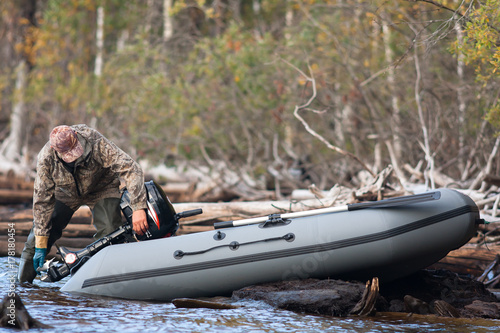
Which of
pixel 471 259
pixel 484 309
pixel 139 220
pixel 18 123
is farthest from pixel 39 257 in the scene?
pixel 18 123

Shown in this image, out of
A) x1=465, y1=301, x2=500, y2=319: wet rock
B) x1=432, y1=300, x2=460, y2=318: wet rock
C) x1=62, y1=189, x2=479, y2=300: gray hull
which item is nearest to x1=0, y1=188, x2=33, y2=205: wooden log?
x1=62, y1=189, x2=479, y2=300: gray hull

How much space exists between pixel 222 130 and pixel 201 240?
6.70m

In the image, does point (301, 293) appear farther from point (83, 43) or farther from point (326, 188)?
point (83, 43)

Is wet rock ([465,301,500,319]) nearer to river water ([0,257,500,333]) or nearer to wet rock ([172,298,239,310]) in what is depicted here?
river water ([0,257,500,333])

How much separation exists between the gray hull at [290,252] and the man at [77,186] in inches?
12.9

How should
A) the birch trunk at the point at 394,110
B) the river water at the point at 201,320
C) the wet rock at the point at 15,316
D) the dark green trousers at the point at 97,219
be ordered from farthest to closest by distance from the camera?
1. the birch trunk at the point at 394,110
2. the dark green trousers at the point at 97,219
3. the river water at the point at 201,320
4. the wet rock at the point at 15,316

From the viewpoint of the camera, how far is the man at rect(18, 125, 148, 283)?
4375 mm

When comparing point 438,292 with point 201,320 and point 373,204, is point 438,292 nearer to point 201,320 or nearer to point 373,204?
point 373,204

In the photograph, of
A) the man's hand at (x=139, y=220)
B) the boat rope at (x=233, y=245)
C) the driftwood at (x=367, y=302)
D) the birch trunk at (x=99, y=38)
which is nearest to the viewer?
the driftwood at (x=367, y=302)

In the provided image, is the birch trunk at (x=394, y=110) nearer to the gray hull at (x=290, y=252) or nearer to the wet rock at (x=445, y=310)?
the gray hull at (x=290, y=252)

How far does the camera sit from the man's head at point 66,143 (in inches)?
166

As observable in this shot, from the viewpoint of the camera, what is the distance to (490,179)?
18.3ft

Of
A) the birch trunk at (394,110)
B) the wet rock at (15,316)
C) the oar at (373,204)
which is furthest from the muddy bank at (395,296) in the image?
the birch trunk at (394,110)

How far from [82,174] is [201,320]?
1.49 m
